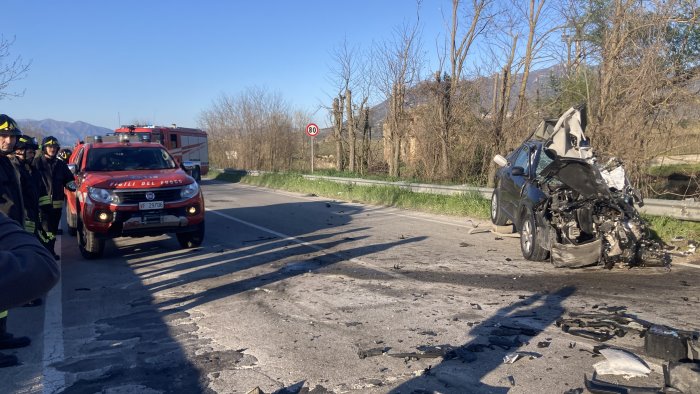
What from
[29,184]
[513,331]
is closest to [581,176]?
[513,331]

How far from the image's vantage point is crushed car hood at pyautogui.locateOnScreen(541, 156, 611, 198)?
23.9 ft

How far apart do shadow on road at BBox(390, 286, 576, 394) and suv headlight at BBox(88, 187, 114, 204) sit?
607 cm

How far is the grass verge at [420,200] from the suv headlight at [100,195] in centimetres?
798

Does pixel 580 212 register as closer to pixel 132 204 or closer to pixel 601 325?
pixel 601 325

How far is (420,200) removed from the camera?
15047 millimetres

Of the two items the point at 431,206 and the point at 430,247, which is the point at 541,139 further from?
the point at 431,206

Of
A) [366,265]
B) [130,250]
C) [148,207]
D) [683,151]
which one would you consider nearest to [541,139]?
[366,265]

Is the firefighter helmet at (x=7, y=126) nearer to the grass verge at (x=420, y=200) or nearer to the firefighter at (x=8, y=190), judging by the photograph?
the firefighter at (x=8, y=190)

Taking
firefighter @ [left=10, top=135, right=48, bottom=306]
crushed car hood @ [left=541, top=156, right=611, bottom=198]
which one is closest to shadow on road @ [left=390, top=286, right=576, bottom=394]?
crushed car hood @ [left=541, top=156, right=611, bottom=198]

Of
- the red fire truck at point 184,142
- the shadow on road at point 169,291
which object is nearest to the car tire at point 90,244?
the shadow on road at point 169,291

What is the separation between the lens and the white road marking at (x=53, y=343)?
4095 mm

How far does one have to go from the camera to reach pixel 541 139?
9.17 meters

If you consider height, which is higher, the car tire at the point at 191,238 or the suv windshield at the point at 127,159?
the suv windshield at the point at 127,159

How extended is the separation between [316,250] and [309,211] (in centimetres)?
582
